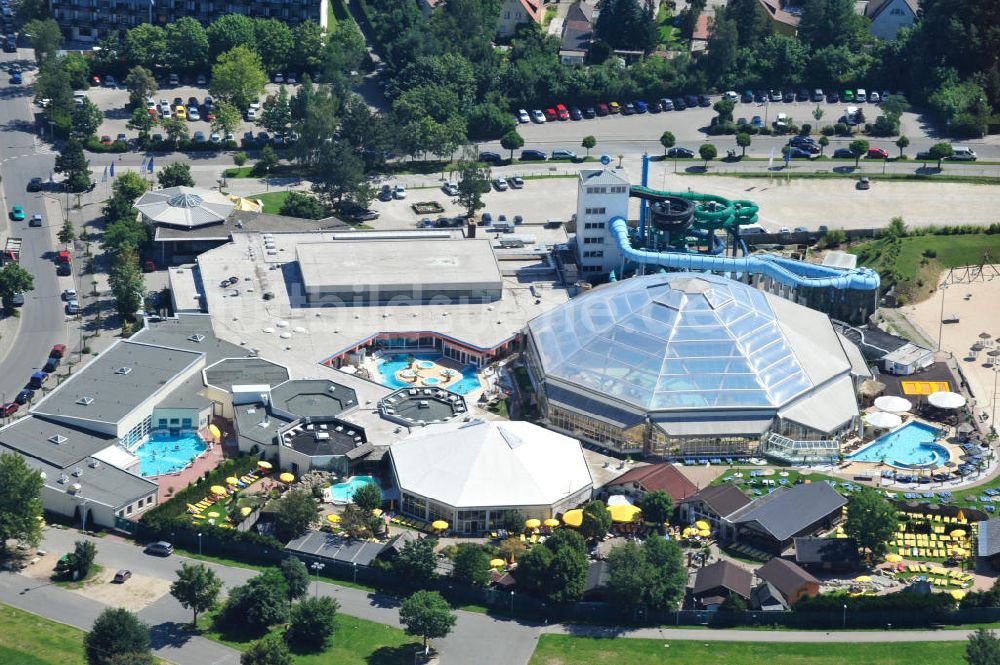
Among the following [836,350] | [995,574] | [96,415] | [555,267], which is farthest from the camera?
[555,267]

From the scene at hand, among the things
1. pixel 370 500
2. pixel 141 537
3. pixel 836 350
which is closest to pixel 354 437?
pixel 370 500

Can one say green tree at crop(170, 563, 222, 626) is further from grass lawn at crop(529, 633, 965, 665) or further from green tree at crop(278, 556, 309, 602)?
grass lawn at crop(529, 633, 965, 665)

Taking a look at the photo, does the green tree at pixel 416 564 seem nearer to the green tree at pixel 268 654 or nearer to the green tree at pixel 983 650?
the green tree at pixel 268 654

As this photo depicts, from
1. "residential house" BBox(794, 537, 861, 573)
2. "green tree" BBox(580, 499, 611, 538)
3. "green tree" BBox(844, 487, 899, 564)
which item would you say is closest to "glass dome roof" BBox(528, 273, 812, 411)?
"green tree" BBox(580, 499, 611, 538)

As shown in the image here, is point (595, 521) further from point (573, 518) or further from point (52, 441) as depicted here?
point (52, 441)

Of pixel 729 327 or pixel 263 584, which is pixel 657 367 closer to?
pixel 729 327
